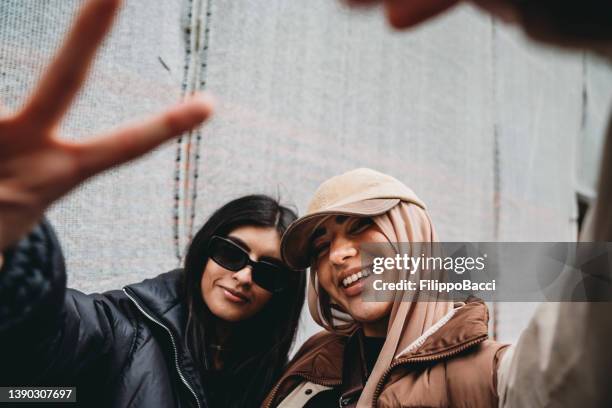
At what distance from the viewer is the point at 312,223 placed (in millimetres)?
1669

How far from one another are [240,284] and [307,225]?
1.03ft

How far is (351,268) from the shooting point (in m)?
1.54

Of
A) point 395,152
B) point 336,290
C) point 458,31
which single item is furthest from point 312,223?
point 458,31

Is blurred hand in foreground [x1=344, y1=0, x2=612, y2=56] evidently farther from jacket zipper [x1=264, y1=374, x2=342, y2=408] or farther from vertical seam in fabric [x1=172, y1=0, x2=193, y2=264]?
vertical seam in fabric [x1=172, y1=0, x2=193, y2=264]

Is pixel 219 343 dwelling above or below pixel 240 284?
below

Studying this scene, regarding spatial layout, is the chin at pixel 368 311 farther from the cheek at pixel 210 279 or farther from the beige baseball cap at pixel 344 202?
the cheek at pixel 210 279

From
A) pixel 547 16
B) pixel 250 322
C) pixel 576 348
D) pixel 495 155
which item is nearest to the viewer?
pixel 547 16

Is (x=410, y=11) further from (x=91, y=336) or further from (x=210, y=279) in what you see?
(x=210, y=279)

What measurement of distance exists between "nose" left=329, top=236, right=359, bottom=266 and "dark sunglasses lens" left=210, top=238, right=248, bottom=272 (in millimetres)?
345

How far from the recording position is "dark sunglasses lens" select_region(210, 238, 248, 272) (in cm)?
177

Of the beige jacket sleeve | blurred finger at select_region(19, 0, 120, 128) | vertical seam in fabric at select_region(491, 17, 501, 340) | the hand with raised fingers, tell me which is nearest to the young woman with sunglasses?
the hand with raised fingers

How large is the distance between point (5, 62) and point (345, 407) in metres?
1.68

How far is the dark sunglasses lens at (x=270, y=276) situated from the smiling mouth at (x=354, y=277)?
1.13ft

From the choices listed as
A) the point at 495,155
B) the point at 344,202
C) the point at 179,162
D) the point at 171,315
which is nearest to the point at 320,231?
the point at 344,202
